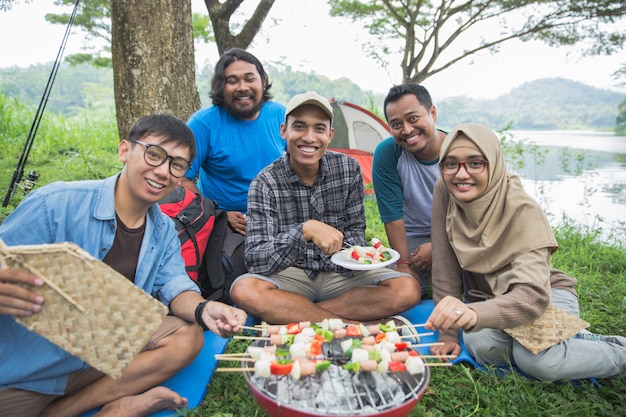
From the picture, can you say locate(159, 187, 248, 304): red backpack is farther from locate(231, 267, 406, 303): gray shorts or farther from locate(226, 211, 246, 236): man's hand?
locate(231, 267, 406, 303): gray shorts

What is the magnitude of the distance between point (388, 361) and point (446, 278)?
123cm

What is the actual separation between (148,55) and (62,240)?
288cm

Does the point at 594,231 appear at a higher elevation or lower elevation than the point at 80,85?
lower

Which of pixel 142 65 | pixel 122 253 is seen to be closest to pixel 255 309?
pixel 122 253

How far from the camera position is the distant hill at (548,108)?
13766 mm

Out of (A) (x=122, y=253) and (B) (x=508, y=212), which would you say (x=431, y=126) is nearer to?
(B) (x=508, y=212)

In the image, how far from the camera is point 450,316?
2031 millimetres

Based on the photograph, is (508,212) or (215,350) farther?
(215,350)

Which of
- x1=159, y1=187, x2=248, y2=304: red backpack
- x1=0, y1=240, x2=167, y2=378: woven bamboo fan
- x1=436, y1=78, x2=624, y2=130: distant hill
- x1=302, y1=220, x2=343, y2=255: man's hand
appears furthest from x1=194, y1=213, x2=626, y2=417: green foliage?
x1=436, y1=78, x2=624, y2=130: distant hill

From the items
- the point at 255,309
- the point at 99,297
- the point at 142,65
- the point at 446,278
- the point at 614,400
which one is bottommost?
the point at 614,400

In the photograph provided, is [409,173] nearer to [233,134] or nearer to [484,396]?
[233,134]

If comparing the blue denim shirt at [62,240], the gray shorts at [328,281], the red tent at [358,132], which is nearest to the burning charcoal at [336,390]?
the blue denim shirt at [62,240]

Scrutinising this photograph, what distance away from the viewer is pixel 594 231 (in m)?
6.05

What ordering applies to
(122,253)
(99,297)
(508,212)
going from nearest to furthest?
(99,297) < (122,253) < (508,212)
